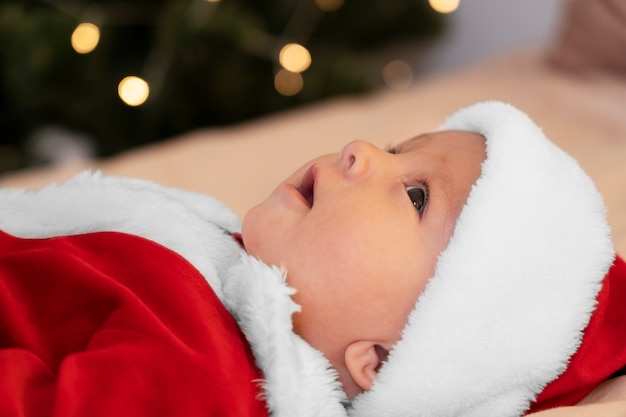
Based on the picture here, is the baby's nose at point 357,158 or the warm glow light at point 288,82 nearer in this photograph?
the baby's nose at point 357,158

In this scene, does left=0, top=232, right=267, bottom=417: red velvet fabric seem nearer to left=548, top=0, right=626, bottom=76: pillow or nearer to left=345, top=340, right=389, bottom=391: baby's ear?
left=345, top=340, right=389, bottom=391: baby's ear

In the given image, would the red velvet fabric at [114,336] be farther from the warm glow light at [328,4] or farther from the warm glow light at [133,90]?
the warm glow light at [328,4]

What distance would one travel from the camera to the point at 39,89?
1.82 metres

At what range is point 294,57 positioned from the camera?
210cm

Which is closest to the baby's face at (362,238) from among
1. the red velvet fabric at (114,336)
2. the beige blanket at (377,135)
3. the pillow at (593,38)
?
the red velvet fabric at (114,336)

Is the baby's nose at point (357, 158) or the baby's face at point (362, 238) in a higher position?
the baby's nose at point (357, 158)

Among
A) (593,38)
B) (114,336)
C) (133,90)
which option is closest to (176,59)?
(133,90)

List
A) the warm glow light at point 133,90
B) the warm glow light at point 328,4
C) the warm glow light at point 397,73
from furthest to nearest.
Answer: the warm glow light at point 397,73 → the warm glow light at point 328,4 → the warm glow light at point 133,90

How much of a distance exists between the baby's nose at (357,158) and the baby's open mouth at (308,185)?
5 cm

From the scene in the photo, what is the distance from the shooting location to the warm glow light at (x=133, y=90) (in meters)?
1.97

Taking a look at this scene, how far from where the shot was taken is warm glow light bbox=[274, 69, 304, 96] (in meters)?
2.12

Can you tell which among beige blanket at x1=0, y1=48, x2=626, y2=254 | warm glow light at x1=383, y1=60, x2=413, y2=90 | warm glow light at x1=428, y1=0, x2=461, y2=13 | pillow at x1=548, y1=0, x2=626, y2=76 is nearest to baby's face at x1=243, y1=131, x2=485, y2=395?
beige blanket at x1=0, y1=48, x2=626, y2=254

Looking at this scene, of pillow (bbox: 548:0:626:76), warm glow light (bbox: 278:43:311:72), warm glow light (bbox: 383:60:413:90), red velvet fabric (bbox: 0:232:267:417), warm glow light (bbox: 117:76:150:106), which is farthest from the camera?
warm glow light (bbox: 383:60:413:90)

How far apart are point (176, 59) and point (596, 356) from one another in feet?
4.69
